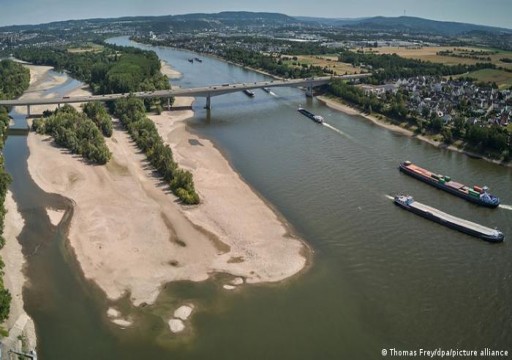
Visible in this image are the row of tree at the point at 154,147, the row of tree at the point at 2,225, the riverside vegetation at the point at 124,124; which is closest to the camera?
the row of tree at the point at 2,225

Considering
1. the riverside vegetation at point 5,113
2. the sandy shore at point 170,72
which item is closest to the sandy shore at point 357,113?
the sandy shore at point 170,72

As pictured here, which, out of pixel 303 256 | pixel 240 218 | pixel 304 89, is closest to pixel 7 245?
pixel 240 218

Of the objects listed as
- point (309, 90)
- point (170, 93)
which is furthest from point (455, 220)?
point (309, 90)

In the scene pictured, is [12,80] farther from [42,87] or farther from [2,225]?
[2,225]

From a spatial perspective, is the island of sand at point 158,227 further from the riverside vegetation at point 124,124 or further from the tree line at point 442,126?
the tree line at point 442,126

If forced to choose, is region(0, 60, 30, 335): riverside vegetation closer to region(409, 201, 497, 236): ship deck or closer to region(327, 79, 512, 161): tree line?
region(409, 201, 497, 236): ship deck

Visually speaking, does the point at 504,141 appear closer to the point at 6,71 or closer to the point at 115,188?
the point at 115,188
